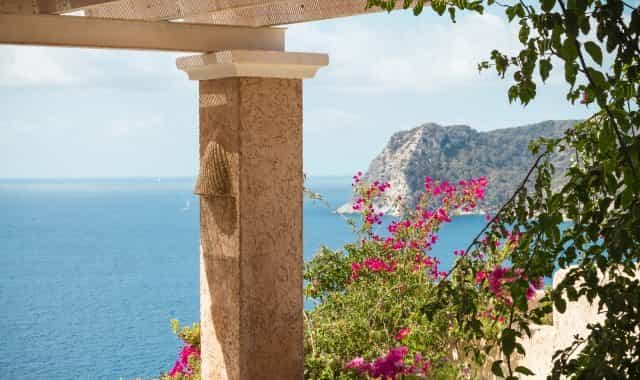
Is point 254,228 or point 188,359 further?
point 188,359

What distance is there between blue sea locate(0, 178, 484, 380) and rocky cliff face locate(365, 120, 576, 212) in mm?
2024

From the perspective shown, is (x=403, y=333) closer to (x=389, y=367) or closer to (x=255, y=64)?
(x=389, y=367)

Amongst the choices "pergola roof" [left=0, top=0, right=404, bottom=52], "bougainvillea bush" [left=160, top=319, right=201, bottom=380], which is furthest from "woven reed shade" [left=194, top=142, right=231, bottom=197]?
"bougainvillea bush" [left=160, top=319, right=201, bottom=380]

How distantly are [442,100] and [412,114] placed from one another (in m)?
1.51

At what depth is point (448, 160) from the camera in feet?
52.0

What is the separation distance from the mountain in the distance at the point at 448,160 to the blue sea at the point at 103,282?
2.02 metres

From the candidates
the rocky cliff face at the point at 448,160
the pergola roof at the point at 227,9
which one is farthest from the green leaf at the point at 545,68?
the rocky cliff face at the point at 448,160

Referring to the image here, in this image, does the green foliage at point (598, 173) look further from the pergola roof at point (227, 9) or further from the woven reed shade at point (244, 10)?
the pergola roof at point (227, 9)

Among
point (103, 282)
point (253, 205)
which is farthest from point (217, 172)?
point (103, 282)

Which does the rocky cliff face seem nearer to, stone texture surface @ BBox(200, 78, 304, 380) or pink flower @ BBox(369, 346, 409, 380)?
stone texture surface @ BBox(200, 78, 304, 380)

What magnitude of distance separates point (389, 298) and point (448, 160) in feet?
36.8

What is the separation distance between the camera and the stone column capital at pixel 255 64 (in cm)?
368

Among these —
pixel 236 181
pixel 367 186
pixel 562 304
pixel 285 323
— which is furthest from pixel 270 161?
pixel 562 304

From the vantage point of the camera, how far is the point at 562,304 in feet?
4.22
